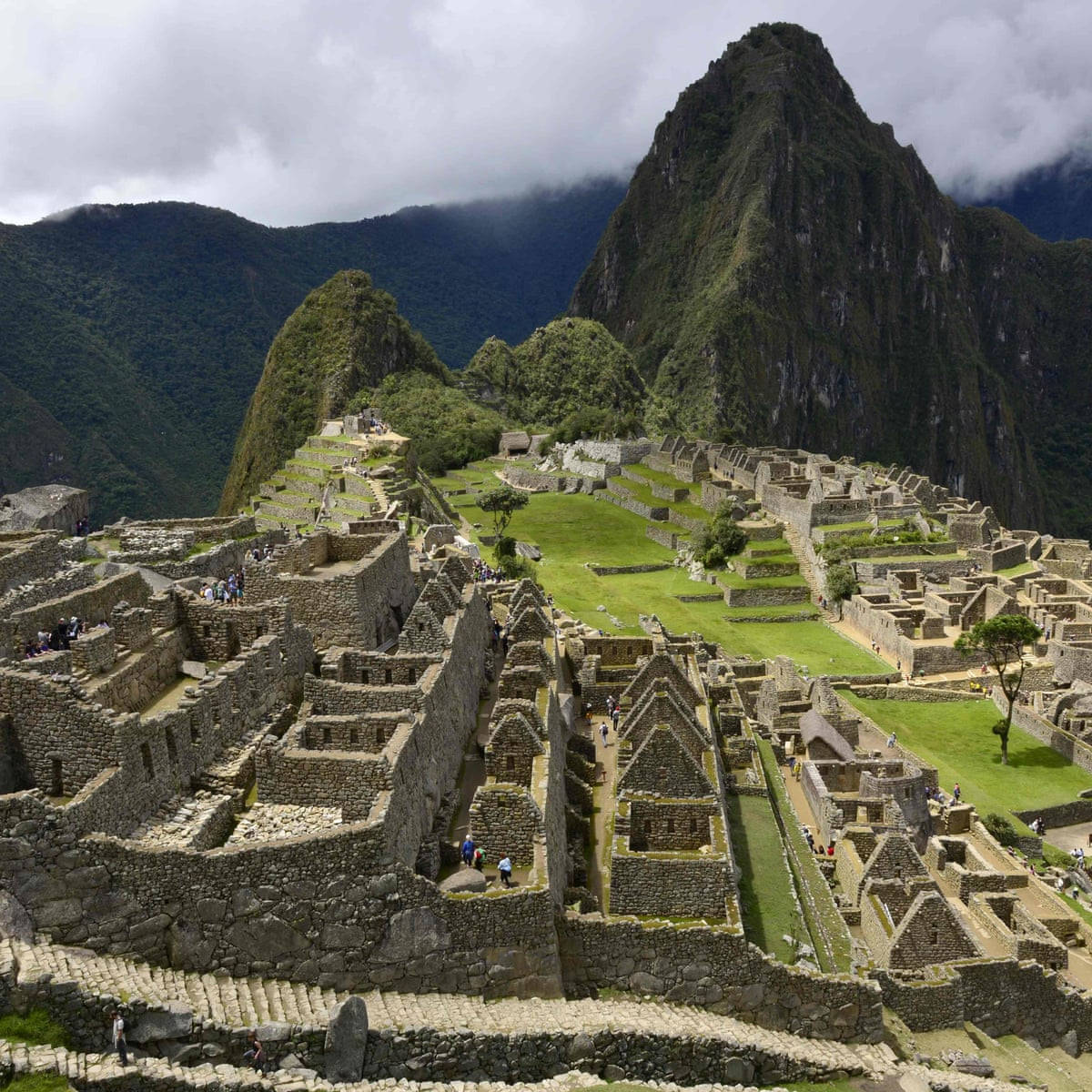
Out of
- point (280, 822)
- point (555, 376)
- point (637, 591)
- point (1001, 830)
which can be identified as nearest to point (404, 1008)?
point (280, 822)

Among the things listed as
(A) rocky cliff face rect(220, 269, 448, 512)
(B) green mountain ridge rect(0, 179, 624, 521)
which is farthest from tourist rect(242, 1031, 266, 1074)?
(A) rocky cliff face rect(220, 269, 448, 512)

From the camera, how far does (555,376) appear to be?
556ft

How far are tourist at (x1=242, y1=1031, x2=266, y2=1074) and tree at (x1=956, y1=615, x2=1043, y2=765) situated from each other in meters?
38.3

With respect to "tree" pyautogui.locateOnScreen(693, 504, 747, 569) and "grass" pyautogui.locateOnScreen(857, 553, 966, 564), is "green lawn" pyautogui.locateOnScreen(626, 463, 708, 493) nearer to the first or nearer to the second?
"tree" pyautogui.locateOnScreen(693, 504, 747, 569)

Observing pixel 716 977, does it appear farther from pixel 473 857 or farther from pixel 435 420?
pixel 435 420

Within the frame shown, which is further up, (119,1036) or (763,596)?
(763,596)

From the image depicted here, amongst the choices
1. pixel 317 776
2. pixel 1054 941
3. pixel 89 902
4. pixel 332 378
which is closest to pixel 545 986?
pixel 317 776

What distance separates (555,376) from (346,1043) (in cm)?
15972

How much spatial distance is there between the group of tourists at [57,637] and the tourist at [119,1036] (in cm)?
544

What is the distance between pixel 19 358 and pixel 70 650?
8409 cm

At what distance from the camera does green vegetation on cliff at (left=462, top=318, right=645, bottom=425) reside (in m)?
158

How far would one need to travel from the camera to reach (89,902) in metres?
12.7

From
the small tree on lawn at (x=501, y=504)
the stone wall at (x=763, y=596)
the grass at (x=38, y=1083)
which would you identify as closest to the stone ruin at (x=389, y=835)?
the grass at (x=38, y=1083)

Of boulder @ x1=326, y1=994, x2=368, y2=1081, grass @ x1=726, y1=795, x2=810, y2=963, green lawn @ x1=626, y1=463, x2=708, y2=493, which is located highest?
green lawn @ x1=626, y1=463, x2=708, y2=493
